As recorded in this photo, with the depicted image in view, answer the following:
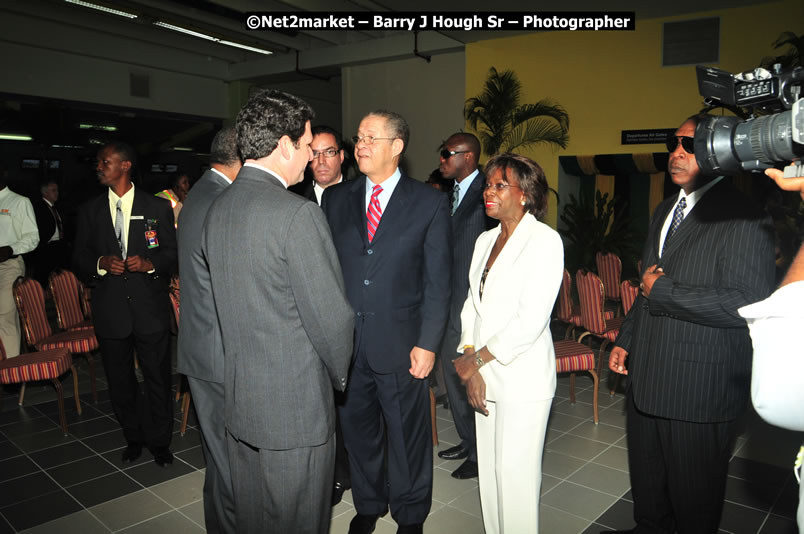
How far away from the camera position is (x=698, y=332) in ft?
7.15

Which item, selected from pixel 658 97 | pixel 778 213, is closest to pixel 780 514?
pixel 778 213

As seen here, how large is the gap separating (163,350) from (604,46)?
25.7 feet

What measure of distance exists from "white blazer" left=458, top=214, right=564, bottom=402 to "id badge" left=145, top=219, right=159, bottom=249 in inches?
87.0

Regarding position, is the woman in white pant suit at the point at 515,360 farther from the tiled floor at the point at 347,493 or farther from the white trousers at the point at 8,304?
the white trousers at the point at 8,304

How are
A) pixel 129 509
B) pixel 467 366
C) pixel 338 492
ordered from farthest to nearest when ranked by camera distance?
pixel 338 492, pixel 129 509, pixel 467 366

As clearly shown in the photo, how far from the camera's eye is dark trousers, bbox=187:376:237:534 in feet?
8.16

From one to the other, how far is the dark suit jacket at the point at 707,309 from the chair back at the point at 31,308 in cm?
454

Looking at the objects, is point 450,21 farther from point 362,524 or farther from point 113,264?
point 362,524

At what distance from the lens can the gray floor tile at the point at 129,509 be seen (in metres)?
2.94

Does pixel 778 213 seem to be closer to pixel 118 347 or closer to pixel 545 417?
pixel 545 417

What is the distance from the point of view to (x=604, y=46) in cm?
863

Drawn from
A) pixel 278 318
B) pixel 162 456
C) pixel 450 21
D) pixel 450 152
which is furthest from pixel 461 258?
pixel 450 21

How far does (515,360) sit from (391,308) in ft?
1.97

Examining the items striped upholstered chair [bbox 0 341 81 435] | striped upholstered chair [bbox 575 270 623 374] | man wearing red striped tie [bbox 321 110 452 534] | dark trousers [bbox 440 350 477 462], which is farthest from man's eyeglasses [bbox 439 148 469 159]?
striped upholstered chair [bbox 0 341 81 435]
